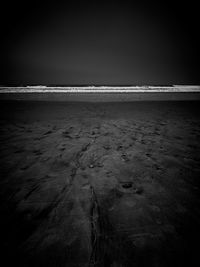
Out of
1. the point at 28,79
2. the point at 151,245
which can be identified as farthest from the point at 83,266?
the point at 28,79

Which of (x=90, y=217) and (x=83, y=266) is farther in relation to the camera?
(x=90, y=217)

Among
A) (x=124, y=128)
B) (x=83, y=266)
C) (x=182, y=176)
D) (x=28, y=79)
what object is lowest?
(x=83, y=266)

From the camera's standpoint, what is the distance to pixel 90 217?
141cm

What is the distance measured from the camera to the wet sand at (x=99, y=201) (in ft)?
3.72

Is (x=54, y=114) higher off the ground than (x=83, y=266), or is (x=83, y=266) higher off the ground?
(x=54, y=114)

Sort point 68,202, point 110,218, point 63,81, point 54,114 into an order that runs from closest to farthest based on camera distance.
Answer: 1. point 110,218
2. point 68,202
3. point 54,114
4. point 63,81

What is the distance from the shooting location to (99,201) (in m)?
1.59

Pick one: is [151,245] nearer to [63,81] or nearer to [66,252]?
[66,252]

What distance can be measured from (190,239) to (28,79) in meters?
21.0

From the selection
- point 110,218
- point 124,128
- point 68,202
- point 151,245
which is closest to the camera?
point 151,245

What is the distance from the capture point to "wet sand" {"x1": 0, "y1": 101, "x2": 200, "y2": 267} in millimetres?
1135

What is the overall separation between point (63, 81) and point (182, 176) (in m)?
20.8

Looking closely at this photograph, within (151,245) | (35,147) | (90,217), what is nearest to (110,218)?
(90,217)

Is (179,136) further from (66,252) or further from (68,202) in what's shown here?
(66,252)
